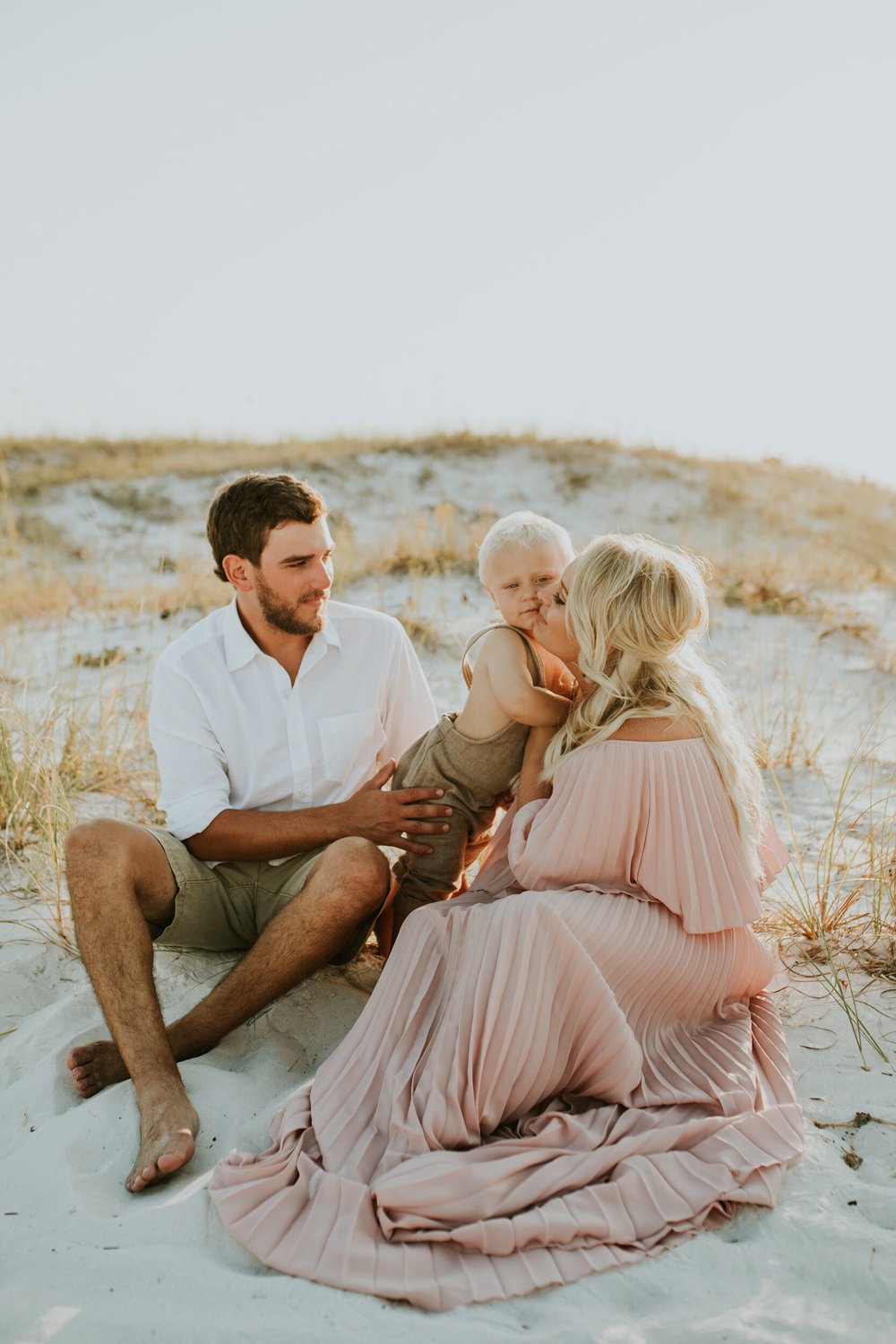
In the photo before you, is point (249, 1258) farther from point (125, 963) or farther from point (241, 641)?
point (241, 641)

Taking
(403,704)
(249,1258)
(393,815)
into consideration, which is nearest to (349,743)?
(403,704)

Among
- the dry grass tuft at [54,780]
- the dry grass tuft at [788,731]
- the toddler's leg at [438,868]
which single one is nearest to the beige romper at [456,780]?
the toddler's leg at [438,868]

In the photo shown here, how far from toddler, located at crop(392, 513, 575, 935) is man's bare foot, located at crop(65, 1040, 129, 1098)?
3.08 ft

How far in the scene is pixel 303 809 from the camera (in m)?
3.29

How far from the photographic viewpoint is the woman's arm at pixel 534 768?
3.06 meters

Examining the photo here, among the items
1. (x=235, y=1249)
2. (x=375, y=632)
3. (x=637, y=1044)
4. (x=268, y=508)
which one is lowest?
(x=235, y=1249)

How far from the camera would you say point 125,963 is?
288 cm

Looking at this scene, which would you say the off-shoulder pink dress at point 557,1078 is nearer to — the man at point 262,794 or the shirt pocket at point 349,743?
the man at point 262,794

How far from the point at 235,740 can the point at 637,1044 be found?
157cm

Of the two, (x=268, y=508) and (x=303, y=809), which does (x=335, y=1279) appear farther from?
(x=268, y=508)

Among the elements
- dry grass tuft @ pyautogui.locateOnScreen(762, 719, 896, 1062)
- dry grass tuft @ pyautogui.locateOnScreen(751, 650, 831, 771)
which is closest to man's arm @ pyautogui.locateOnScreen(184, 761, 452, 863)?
dry grass tuft @ pyautogui.locateOnScreen(762, 719, 896, 1062)

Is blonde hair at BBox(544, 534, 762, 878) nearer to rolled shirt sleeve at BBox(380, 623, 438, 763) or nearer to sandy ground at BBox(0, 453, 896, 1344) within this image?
sandy ground at BBox(0, 453, 896, 1344)

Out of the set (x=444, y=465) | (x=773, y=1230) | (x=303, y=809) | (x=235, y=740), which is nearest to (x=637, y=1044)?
(x=773, y=1230)

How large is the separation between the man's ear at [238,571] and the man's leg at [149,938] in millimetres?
865
